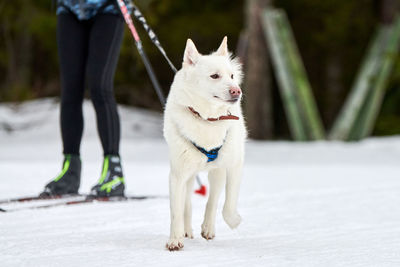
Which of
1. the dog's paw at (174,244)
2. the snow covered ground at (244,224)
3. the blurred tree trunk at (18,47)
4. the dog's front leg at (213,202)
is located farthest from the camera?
the blurred tree trunk at (18,47)

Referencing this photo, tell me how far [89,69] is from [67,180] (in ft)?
2.70

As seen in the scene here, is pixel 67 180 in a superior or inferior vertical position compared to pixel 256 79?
superior

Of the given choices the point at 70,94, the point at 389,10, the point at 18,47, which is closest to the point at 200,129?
the point at 70,94

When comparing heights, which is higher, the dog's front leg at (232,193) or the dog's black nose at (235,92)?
the dog's black nose at (235,92)

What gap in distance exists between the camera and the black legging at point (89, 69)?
4.00 m

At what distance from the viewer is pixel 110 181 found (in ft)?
13.3

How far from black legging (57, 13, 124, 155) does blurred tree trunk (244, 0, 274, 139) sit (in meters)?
7.61

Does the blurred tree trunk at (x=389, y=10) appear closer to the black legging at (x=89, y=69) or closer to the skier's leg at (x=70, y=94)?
the black legging at (x=89, y=69)

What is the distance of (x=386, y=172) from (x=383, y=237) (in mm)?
3630

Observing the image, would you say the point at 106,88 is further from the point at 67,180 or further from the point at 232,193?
the point at 232,193

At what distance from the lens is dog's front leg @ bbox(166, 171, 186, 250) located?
266cm

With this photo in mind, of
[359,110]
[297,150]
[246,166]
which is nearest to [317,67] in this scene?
[359,110]

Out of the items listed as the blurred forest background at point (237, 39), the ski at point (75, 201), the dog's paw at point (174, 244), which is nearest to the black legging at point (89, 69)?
the ski at point (75, 201)

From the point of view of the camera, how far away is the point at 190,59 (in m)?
2.79
